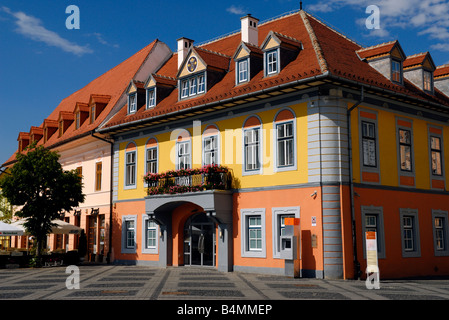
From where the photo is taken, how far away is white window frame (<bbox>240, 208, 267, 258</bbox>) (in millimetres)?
22188

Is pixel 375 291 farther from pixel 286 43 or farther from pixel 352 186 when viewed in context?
pixel 286 43

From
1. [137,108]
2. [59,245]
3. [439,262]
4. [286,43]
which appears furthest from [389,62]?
[59,245]

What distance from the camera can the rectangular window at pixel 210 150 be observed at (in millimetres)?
24734

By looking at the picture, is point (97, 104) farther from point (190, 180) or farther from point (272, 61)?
point (272, 61)

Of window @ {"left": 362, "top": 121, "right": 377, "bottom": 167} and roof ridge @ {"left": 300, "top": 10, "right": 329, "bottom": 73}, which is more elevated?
roof ridge @ {"left": 300, "top": 10, "right": 329, "bottom": 73}

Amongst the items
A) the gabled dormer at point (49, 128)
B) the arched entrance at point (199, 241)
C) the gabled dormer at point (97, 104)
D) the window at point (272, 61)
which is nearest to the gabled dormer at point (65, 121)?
the gabled dormer at point (49, 128)

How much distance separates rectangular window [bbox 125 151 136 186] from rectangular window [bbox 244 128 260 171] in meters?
8.34

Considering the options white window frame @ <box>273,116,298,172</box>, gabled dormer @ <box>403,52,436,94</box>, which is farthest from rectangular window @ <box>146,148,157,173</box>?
gabled dormer @ <box>403,52,436,94</box>

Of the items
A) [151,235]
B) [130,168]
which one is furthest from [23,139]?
[151,235]

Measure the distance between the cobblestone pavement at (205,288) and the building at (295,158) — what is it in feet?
6.48

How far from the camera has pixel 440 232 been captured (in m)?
24.8

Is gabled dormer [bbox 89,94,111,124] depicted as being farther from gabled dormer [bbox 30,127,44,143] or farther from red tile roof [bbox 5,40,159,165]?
gabled dormer [bbox 30,127,44,143]

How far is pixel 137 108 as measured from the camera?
30031 millimetres

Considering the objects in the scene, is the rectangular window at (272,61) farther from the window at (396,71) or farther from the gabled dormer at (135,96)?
the gabled dormer at (135,96)
